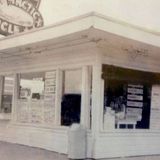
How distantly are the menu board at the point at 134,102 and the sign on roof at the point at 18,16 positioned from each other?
37.4 feet

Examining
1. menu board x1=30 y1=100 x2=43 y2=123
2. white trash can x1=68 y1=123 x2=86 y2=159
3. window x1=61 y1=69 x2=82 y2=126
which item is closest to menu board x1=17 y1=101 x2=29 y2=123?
menu board x1=30 y1=100 x2=43 y2=123

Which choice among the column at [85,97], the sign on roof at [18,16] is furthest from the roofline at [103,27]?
the sign on roof at [18,16]

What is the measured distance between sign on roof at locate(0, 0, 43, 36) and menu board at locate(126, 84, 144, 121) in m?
11.4

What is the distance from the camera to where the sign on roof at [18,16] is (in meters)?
23.4

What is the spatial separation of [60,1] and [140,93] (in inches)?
597

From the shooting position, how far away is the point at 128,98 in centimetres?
1309

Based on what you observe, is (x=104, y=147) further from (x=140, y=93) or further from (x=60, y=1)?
(x=60, y=1)

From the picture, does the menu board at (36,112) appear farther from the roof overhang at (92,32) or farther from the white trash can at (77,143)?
the white trash can at (77,143)

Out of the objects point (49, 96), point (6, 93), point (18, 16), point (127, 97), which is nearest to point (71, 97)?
point (49, 96)

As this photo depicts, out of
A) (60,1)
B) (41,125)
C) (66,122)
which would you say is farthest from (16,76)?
(60,1)

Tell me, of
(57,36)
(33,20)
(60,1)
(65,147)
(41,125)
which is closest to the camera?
(57,36)

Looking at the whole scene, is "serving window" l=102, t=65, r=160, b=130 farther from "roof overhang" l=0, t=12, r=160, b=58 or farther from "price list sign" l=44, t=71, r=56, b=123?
"price list sign" l=44, t=71, r=56, b=123

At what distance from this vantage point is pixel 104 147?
12.0 metres

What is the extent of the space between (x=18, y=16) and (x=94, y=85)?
44.2ft
